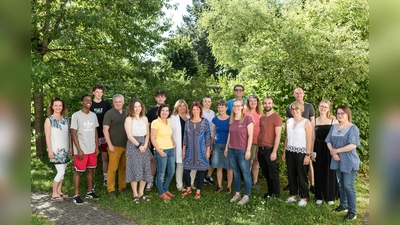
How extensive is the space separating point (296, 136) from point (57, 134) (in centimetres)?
406

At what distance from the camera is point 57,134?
17.7 ft

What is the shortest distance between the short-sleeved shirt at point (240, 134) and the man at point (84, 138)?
2484 millimetres

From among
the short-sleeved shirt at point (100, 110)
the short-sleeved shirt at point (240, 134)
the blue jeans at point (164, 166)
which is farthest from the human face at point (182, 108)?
the short-sleeved shirt at point (100, 110)

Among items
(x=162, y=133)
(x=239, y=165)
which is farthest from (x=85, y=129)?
(x=239, y=165)

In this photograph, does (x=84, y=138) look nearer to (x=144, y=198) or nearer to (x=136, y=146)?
(x=136, y=146)

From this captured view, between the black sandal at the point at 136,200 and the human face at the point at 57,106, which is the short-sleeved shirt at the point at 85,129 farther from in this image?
the black sandal at the point at 136,200

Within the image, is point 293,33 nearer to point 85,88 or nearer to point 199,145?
point 199,145

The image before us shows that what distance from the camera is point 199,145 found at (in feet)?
19.5

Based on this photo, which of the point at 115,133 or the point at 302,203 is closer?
the point at 302,203

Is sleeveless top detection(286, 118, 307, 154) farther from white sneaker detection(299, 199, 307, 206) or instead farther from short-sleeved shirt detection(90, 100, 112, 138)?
short-sleeved shirt detection(90, 100, 112, 138)

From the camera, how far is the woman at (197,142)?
5.92 m
